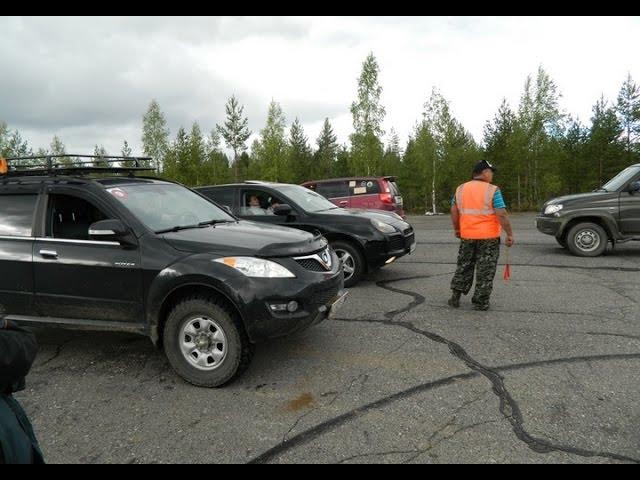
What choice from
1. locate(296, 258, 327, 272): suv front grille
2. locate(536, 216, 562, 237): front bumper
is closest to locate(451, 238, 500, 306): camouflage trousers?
locate(296, 258, 327, 272): suv front grille

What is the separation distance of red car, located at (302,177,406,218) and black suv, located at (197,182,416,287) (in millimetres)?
5521

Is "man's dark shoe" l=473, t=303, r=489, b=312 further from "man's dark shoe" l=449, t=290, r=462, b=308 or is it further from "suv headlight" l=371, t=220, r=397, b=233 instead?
"suv headlight" l=371, t=220, r=397, b=233

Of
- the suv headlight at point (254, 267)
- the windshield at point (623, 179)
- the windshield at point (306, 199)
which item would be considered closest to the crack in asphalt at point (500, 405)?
the suv headlight at point (254, 267)

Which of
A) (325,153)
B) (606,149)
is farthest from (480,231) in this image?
(325,153)

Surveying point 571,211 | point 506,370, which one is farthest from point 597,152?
point 506,370

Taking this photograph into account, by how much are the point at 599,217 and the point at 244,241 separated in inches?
319

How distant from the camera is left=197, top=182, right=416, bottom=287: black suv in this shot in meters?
7.14

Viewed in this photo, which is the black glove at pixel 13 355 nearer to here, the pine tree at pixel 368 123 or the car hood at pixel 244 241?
the car hood at pixel 244 241

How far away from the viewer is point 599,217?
9375 mm

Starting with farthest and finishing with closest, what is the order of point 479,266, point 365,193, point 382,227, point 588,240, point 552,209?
point 365,193, point 552,209, point 588,240, point 382,227, point 479,266

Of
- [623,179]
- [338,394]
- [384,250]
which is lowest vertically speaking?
[338,394]

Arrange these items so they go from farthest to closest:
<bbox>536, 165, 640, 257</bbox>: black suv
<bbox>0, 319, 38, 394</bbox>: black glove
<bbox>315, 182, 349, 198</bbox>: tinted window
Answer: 1. <bbox>315, 182, 349, 198</bbox>: tinted window
2. <bbox>536, 165, 640, 257</bbox>: black suv
3. <bbox>0, 319, 38, 394</bbox>: black glove

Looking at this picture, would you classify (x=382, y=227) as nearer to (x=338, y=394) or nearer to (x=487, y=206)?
(x=487, y=206)
